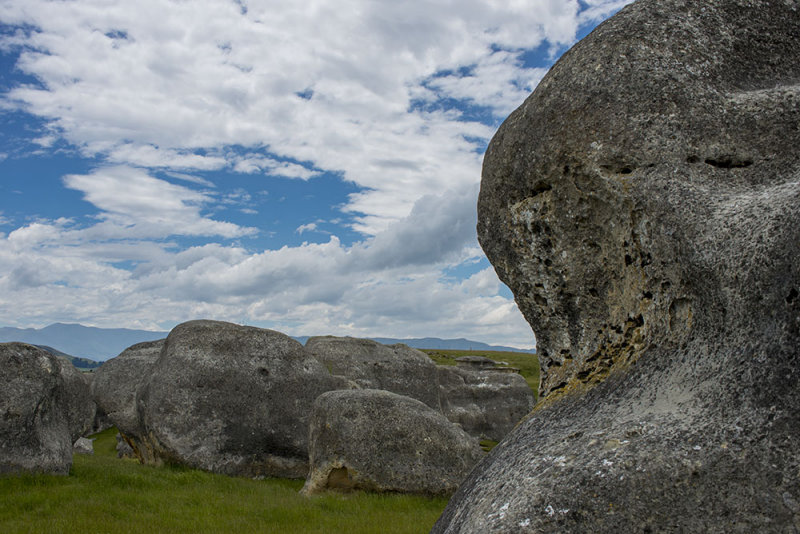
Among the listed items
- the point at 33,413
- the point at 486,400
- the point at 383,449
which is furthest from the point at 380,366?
the point at 33,413

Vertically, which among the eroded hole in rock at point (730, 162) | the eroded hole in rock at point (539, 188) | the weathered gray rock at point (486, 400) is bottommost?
the weathered gray rock at point (486, 400)

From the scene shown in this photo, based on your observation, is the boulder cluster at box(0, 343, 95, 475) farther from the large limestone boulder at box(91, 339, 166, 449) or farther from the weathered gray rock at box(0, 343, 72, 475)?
the large limestone boulder at box(91, 339, 166, 449)

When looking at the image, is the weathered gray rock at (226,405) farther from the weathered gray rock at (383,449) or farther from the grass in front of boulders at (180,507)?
the weathered gray rock at (383,449)

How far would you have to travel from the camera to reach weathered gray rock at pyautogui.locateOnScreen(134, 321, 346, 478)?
16.2 meters

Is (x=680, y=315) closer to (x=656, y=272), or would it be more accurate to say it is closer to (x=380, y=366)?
(x=656, y=272)

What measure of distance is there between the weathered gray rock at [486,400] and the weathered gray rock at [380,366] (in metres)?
4.85

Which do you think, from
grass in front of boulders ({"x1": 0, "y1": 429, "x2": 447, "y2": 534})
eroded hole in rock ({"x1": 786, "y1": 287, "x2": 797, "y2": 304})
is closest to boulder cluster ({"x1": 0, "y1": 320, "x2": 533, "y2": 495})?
grass in front of boulders ({"x1": 0, "y1": 429, "x2": 447, "y2": 534})

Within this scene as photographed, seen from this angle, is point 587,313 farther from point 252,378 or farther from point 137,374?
point 137,374

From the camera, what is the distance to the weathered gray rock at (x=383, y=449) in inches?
503

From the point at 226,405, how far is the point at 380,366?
846cm

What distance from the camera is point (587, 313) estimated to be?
17.1ft

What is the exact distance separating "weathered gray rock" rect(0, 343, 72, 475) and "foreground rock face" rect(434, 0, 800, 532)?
10.5 m

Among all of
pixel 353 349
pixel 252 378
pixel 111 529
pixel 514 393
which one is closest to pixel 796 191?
pixel 111 529

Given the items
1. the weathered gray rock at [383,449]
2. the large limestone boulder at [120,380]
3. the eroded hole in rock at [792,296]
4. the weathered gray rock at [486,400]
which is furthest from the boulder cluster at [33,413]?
the weathered gray rock at [486,400]
